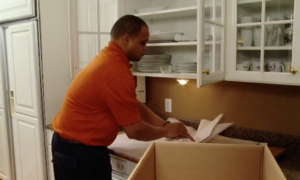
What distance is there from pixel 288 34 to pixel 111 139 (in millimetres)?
1120

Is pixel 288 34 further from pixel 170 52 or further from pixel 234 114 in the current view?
pixel 170 52

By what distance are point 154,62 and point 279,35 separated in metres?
0.93

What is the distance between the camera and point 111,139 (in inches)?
66.5

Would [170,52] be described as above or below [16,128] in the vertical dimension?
above

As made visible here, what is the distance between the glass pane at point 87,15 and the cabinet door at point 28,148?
853 mm

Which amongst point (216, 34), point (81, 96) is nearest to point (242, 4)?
point (216, 34)

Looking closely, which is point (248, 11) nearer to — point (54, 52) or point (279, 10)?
point (279, 10)

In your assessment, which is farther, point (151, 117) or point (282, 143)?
point (151, 117)

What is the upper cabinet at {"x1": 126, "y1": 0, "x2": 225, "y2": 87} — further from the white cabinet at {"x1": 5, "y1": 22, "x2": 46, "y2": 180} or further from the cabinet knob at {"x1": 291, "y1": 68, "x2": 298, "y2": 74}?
the white cabinet at {"x1": 5, "y1": 22, "x2": 46, "y2": 180}

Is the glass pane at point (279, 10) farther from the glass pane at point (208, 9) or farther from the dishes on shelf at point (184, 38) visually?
the dishes on shelf at point (184, 38)

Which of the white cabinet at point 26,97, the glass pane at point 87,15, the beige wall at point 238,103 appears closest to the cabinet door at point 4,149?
the white cabinet at point 26,97

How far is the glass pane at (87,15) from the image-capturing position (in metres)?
2.26

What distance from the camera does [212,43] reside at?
5.54ft

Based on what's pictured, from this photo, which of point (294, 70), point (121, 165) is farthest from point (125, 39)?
point (294, 70)
